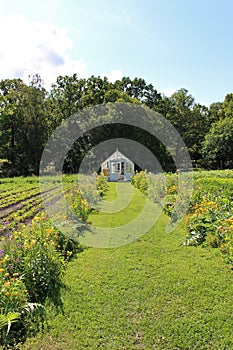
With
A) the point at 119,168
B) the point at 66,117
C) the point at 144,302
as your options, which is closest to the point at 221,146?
the point at 119,168

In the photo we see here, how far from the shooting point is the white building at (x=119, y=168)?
18.1m

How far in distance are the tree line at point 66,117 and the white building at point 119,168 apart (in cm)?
599

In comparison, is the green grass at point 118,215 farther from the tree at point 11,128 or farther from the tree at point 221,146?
the tree at point 11,128

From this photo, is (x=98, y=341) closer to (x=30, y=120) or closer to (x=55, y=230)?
(x=55, y=230)

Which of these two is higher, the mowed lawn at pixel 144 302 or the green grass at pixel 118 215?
the green grass at pixel 118 215

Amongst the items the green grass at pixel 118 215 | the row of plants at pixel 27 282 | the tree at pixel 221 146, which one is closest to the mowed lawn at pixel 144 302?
the row of plants at pixel 27 282

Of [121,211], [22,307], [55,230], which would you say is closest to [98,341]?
[22,307]

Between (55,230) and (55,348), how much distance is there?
2.23 m

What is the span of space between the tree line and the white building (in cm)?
599

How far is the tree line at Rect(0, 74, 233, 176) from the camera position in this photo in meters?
23.9

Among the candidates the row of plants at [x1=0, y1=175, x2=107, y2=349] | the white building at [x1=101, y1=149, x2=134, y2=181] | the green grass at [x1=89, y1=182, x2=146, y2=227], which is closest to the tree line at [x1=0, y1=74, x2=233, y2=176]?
the white building at [x1=101, y1=149, x2=134, y2=181]

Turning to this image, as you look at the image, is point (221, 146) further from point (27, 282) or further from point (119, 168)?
point (27, 282)

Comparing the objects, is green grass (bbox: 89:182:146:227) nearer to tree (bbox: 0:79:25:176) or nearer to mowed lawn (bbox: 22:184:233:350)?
mowed lawn (bbox: 22:184:233:350)

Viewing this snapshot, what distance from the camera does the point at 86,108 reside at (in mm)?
25094
